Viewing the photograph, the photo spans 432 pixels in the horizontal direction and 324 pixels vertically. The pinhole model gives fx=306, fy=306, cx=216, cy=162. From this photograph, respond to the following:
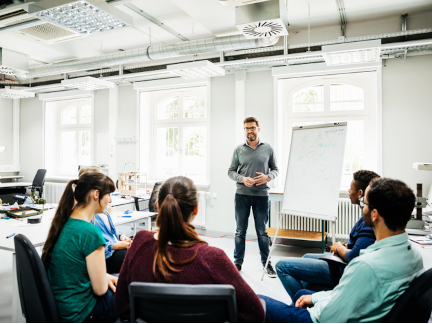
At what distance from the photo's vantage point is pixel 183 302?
1.00m

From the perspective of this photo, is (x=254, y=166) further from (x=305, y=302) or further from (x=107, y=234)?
(x=305, y=302)

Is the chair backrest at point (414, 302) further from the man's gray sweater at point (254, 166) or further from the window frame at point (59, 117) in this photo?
the window frame at point (59, 117)

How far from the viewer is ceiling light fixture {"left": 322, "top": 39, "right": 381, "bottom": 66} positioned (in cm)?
316

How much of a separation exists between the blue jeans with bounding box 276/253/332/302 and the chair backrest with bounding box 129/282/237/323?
47.2 inches

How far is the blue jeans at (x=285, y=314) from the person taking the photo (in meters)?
1.44

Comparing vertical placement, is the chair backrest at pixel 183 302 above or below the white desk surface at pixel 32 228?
above

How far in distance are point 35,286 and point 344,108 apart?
4.49m

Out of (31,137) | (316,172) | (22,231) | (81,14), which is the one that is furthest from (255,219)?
(31,137)

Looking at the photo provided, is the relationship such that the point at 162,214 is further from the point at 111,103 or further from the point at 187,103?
the point at 111,103

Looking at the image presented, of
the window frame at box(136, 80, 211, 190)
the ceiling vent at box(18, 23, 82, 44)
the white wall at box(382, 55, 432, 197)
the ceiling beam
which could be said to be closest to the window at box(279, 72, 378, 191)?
the white wall at box(382, 55, 432, 197)

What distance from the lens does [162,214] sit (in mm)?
1204

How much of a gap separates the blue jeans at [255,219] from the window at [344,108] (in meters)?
1.59

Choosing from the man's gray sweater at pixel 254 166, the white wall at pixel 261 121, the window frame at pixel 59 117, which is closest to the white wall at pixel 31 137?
the white wall at pixel 261 121

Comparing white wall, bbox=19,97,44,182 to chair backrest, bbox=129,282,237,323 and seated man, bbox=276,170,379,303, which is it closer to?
seated man, bbox=276,170,379,303
